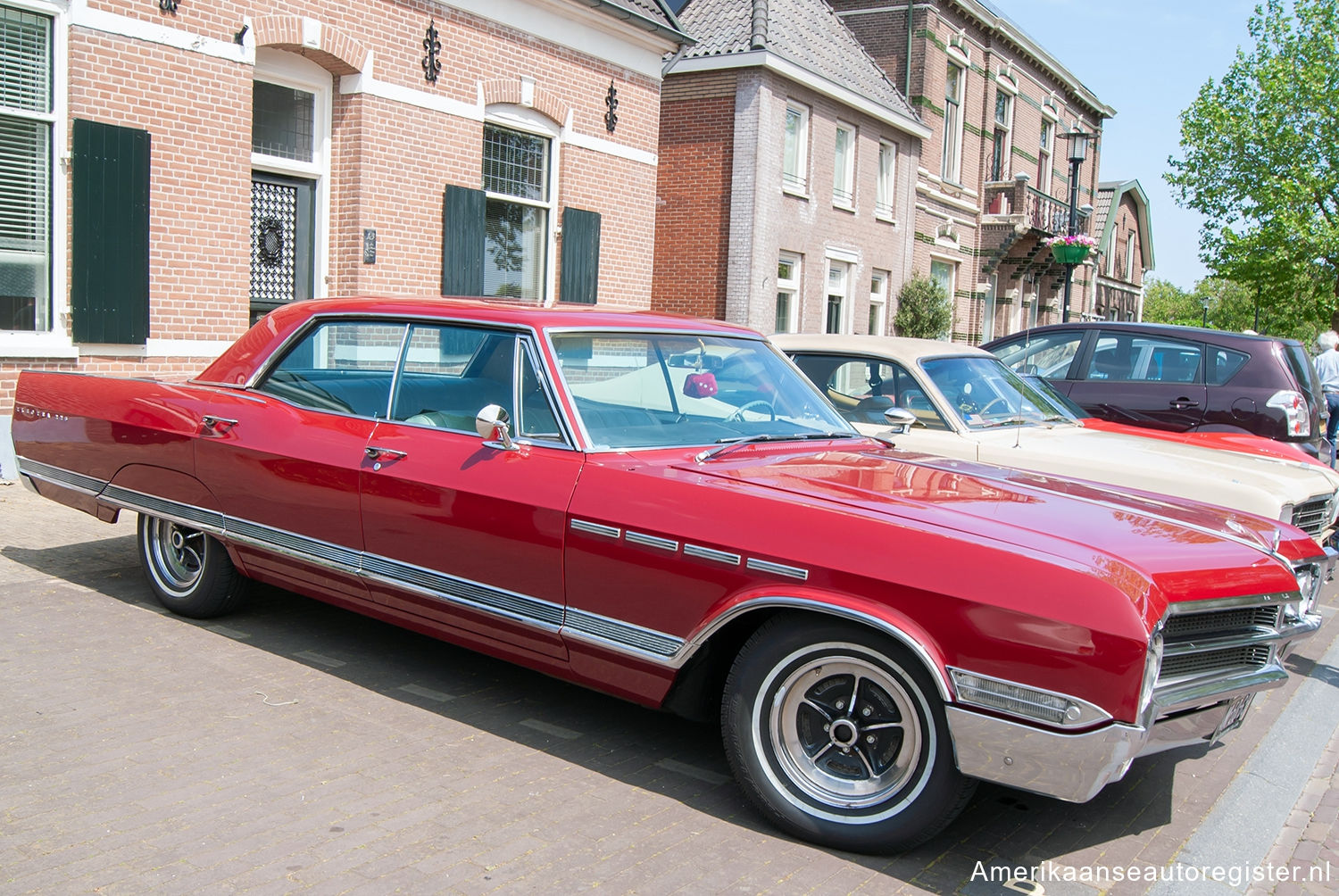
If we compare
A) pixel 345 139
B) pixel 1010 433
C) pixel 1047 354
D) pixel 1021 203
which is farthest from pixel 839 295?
pixel 1010 433

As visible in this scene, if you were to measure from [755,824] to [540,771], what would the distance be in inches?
31.0

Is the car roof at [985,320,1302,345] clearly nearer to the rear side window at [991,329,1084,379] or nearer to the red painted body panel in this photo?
the rear side window at [991,329,1084,379]

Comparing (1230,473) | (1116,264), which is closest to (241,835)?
(1230,473)

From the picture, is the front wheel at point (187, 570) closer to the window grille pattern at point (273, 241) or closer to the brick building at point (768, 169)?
the window grille pattern at point (273, 241)

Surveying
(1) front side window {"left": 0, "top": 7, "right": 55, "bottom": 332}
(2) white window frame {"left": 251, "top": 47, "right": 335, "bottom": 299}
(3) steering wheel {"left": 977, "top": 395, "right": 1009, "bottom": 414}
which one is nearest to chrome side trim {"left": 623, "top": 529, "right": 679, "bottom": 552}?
(3) steering wheel {"left": 977, "top": 395, "right": 1009, "bottom": 414}

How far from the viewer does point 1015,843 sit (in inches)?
141

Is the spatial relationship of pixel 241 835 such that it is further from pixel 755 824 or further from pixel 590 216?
pixel 590 216

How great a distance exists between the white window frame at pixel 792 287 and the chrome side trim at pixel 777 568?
16.0 m

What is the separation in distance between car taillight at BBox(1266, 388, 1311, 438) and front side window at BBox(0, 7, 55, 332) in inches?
385

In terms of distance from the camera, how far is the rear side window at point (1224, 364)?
362 inches

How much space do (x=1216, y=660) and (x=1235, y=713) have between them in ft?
0.88

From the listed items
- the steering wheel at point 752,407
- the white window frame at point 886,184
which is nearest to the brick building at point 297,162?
the steering wheel at point 752,407

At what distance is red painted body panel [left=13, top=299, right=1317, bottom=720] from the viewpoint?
3.11m

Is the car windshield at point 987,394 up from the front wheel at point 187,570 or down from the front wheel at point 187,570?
up
